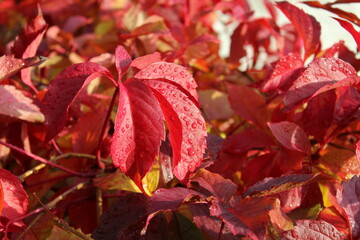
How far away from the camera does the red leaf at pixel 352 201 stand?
570 mm

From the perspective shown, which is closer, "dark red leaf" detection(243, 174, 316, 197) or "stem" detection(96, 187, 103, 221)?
"dark red leaf" detection(243, 174, 316, 197)

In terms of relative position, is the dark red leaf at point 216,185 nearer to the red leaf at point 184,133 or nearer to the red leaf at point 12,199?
the red leaf at point 184,133

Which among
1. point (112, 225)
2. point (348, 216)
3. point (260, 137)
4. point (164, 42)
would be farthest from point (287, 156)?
point (164, 42)

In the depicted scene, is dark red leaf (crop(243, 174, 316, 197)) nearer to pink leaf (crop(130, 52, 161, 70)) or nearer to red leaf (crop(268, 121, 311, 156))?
red leaf (crop(268, 121, 311, 156))

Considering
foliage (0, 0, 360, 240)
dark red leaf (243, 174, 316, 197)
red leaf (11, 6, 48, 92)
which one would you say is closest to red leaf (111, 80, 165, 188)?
foliage (0, 0, 360, 240)

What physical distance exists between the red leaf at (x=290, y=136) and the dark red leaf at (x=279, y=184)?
0.10 m

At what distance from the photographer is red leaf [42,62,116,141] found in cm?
58

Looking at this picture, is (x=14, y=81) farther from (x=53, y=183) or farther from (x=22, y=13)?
(x=22, y=13)

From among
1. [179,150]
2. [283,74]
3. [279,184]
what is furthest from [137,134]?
[283,74]

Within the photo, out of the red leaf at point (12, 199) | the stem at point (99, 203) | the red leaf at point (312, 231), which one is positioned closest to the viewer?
the red leaf at point (312, 231)

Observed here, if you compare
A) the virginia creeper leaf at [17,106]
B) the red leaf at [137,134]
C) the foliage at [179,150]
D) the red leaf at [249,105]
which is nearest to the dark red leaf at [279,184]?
the foliage at [179,150]

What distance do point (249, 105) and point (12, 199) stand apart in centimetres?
41

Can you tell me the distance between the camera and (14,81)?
839mm

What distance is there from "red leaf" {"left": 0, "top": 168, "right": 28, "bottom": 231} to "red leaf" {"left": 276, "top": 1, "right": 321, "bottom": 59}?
0.47 meters
